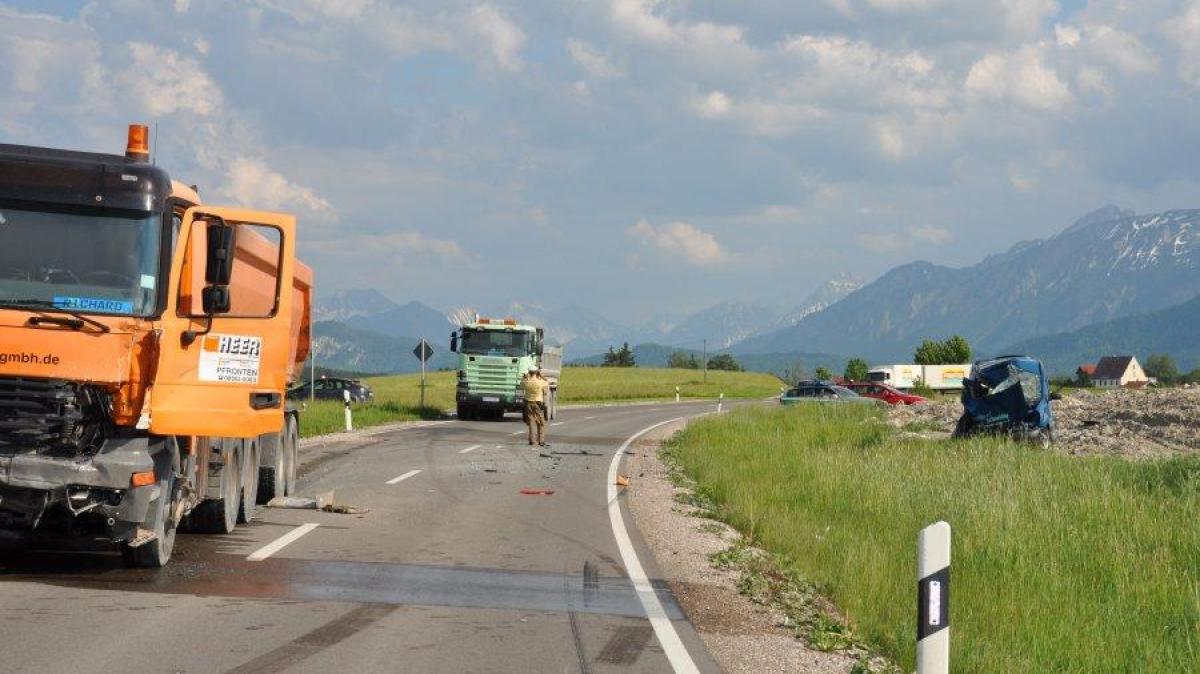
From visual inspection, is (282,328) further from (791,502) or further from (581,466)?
(581,466)

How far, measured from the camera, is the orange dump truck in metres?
9.30

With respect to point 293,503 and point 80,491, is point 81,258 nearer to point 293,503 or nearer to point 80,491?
point 80,491

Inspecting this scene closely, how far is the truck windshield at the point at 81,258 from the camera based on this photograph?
9688 mm

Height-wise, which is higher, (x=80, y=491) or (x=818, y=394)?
(x=818, y=394)

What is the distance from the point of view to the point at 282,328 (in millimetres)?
11023

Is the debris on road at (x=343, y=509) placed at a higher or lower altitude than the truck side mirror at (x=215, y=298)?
lower

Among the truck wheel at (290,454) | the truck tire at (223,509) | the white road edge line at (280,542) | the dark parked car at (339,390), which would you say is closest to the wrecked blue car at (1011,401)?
the truck wheel at (290,454)

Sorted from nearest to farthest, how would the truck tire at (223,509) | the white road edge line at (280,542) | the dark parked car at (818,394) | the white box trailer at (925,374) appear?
the white road edge line at (280,542), the truck tire at (223,509), the dark parked car at (818,394), the white box trailer at (925,374)

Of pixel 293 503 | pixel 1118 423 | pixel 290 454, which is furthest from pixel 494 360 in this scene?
pixel 293 503

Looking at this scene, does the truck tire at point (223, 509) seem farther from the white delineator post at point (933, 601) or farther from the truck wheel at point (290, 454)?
the white delineator post at point (933, 601)

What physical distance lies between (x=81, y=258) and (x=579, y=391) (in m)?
82.7

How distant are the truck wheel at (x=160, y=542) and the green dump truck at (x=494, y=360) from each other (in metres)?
30.3

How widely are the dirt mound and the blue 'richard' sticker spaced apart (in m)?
22.1

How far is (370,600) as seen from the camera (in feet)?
31.1
